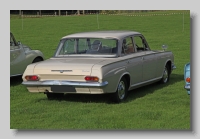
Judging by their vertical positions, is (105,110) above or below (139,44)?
below

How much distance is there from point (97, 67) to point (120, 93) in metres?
0.82

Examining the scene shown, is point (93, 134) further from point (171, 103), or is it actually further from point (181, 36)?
point (181, 36)

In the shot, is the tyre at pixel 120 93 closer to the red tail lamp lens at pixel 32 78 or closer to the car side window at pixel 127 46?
the car side window at pixel 127 46

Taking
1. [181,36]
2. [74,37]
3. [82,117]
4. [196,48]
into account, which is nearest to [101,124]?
[82,117]

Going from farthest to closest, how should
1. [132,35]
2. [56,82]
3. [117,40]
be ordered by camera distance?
1. [132,35]
2. [117,40]
3. [56,82]

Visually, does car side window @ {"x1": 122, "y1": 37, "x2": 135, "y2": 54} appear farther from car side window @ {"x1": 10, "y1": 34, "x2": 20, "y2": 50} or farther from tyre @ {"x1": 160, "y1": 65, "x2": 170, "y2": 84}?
car side window @ {"x1": 10, "y1": 34, "x2": 20, "y2": 50}

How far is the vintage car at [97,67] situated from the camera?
26.7 ft

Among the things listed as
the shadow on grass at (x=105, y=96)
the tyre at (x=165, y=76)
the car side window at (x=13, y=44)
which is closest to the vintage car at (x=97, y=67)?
the shadow on grass at (x=105, y=96)

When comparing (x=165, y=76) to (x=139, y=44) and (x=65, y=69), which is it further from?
(x=65, y=69)

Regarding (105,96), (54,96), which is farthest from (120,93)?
(54,96)

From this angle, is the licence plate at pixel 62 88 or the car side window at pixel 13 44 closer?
the licence plate at pixel 62 88

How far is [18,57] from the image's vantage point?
435 inches

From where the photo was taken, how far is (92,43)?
9.15 metres

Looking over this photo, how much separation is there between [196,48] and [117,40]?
289 cm
